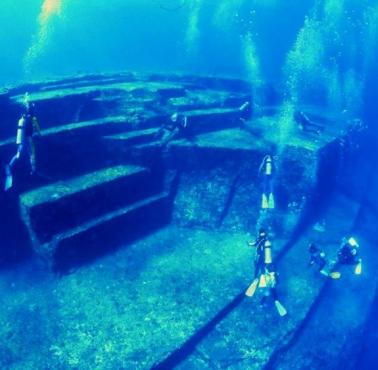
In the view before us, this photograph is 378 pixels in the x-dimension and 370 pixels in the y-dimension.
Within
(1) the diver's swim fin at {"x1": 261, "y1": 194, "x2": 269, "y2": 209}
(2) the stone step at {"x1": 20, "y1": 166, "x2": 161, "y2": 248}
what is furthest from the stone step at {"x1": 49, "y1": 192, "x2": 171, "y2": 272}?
(1) the diver's swim fin at {"x1": 261, "y1": 194, "x2": 269, "y2": 209}

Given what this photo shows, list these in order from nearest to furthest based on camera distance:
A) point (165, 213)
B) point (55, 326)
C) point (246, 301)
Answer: point (55, 326) < point (246, 301) < point (165, 213)

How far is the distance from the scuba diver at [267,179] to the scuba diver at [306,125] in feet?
11.0

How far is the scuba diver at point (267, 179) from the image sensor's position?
8.39 m

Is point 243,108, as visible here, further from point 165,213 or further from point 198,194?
point 165,213

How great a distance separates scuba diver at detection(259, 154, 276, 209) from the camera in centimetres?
839

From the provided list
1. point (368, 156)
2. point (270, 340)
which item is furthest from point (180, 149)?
point (368, 156)

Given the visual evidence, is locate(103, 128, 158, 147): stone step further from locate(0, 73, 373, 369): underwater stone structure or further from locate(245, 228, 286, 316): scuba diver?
locate(245, 228, 286, 316): scuba diver

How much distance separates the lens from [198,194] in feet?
31.0

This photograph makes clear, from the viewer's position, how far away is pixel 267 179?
8719 mm

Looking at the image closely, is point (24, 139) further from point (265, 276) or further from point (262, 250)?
point (265, 276)

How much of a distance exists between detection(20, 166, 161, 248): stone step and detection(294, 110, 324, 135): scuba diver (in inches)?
220

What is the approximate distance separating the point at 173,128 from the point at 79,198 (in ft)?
12.4

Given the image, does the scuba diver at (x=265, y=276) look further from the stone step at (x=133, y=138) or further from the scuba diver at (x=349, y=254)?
the stone step at (x=133, y=138)

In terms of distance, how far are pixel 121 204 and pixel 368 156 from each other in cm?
1342
